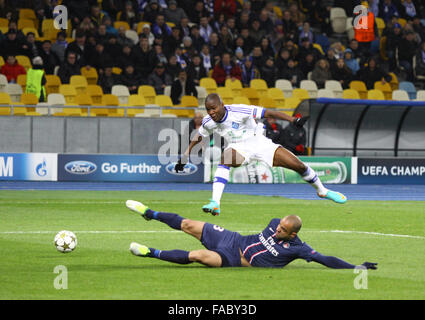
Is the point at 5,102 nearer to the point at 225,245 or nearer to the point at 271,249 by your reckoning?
the point at 225,245

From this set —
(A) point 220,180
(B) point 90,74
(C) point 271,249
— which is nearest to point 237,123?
(A) point 220,180

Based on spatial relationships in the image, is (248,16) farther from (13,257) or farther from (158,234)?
(13,257)

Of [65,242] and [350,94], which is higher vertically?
[350,94]

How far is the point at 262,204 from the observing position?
20.0m

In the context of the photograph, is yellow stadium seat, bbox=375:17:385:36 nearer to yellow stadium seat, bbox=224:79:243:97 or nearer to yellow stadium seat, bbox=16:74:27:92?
yellow stadium seat, bbox=224:79:243:97

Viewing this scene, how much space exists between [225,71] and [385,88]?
6.13m

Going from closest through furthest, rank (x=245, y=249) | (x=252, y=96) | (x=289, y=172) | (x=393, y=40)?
1. (x=245, y=249)
2. (x=289, y=172)
3. (x=252, y=96)
4. (x=393, y=40)

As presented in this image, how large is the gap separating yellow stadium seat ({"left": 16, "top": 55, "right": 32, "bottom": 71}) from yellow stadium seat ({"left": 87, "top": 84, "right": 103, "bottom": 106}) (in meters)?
2.12

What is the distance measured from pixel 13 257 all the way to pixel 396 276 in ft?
15.9

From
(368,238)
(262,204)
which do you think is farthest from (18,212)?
(368,238)

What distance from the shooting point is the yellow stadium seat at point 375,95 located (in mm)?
29169

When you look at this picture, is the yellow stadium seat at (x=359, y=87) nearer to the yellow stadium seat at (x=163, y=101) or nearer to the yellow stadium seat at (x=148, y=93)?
the yellow stadium seat at (x=163, y=101)

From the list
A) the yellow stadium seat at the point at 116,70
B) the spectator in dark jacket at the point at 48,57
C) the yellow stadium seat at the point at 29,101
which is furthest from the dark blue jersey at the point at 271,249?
the yellow stadium seat at the point at 116,70

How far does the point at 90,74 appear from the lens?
1053 inches
